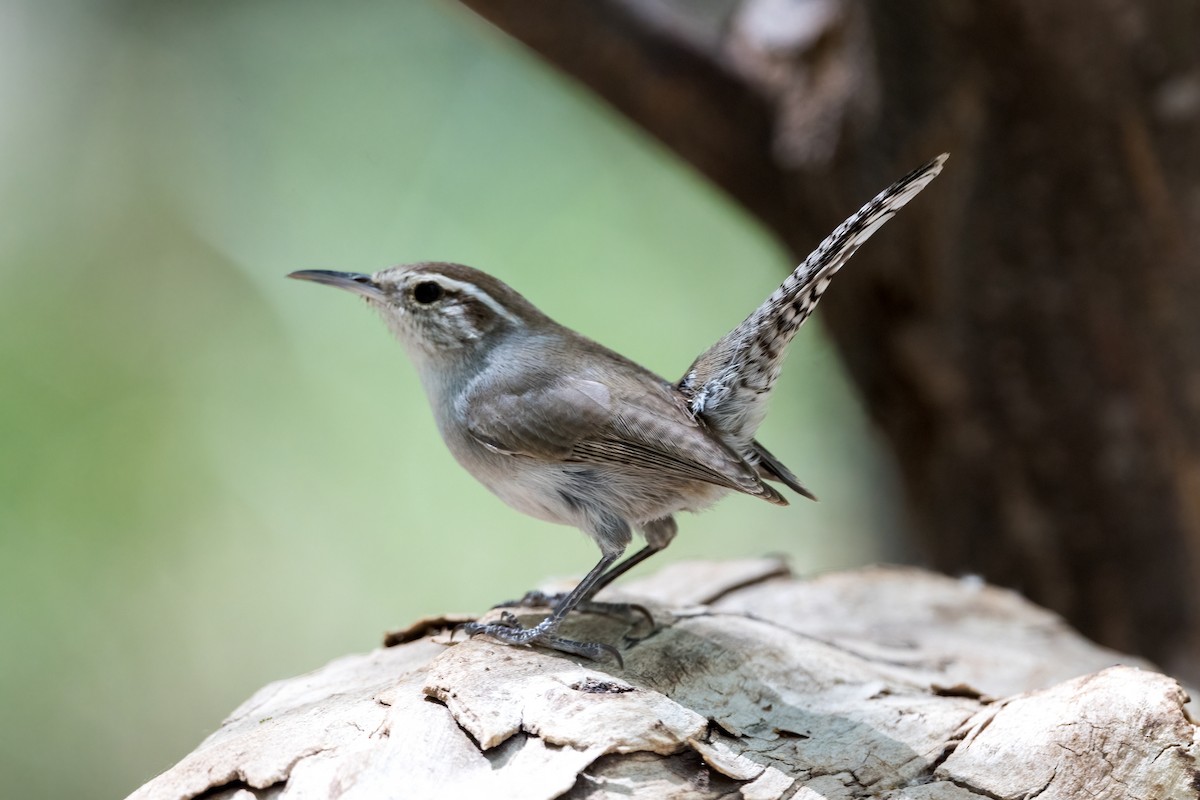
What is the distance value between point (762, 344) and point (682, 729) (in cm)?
138

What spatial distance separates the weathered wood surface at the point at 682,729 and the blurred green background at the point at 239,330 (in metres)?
4.00

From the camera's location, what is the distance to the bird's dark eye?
12.2ft

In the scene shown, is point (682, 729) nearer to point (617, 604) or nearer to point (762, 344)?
point (617, 604)

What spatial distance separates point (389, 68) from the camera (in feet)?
26.8

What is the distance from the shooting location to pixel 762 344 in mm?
3432

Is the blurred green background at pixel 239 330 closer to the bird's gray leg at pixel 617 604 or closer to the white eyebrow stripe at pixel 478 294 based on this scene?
the bird's gray leg at pixel 617 604

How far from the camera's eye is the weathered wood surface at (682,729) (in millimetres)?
2414

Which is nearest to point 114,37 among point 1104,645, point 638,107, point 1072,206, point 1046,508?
point 638,107

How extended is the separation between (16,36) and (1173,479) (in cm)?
795

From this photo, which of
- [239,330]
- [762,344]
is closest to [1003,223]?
[762,344]

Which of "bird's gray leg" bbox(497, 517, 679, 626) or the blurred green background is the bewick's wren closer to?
"bird's gray leg" bbox(497, 517, 679, 626)

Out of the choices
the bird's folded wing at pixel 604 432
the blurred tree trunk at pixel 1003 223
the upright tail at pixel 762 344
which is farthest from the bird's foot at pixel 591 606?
the blurred tree trunk at pixel 1003 223

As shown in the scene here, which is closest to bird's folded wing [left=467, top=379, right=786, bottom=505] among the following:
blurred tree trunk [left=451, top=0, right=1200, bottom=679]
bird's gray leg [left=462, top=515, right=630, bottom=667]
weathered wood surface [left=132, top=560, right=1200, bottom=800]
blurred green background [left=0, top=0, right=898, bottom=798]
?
bird's gray leg [left=462, top=515, right=630, bottom=667]

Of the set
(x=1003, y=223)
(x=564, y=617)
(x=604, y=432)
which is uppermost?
(x=1003, y=223)
